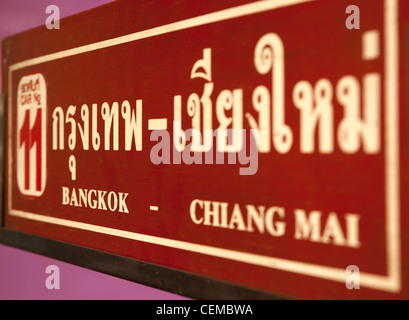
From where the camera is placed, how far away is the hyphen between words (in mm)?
625

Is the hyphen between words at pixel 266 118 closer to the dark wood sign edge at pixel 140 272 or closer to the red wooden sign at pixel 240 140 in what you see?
the red wooden sign at pixel 240 140

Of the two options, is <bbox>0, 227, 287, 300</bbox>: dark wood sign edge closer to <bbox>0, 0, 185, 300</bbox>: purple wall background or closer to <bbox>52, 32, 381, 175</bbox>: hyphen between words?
<bbox>0, 0, 185, 300</bbox>: purple wall background

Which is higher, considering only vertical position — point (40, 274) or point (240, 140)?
point (240, 140)

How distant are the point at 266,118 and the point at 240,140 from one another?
64mm

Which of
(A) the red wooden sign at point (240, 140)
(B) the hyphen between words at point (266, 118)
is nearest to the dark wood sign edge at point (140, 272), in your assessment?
(A) the red wooden sign at point (240, 140)

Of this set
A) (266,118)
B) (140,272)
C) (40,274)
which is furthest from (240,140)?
(40,274)

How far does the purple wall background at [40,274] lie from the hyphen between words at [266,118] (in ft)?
1.27

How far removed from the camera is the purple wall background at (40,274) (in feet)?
3.75

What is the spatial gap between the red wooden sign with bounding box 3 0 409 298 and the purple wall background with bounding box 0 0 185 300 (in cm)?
15

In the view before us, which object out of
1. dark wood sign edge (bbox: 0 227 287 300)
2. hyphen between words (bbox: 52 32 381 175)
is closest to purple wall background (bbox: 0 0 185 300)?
dark wood sign edge (bbox: 0 227 287 300)

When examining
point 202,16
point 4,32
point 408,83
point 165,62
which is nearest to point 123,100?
point 165,62

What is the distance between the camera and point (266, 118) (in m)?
0.73

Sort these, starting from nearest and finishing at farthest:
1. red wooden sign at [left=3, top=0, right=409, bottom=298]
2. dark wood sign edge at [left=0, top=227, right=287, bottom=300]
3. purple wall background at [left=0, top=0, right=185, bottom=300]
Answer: red wooden sign at [left=3, top=0, right=409, bottom=298], dark wood sign edge at [left=0, top=227, right=287, bottom=300], purple wall background at [left=0, top=0, right=185, bottom=300]

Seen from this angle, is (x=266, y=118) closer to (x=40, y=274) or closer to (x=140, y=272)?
(x=140, y=272)
